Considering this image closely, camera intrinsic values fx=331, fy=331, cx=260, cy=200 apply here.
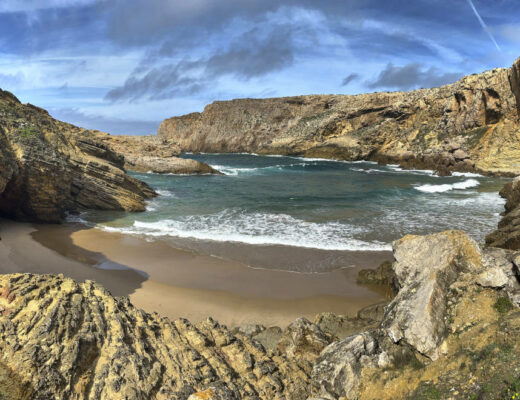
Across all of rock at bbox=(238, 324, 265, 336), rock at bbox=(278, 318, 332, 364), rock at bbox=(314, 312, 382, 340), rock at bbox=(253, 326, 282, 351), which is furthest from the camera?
rock at bbox=(238, 324, 265, 336)

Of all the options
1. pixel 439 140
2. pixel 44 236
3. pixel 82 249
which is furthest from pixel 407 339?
pixel 439 140

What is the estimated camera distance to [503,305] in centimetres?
337

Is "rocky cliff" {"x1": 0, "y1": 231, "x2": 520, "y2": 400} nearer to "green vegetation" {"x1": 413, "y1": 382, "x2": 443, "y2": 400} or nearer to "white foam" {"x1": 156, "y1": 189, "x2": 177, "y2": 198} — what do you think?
"green vegetation" {"x1": 413, "y1": 382, "x2": 443, "y2": 400}

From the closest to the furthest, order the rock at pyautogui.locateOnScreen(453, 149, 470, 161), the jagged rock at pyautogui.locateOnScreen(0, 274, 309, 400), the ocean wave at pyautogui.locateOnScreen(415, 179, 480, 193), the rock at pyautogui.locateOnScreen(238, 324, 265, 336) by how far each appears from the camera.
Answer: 1. the jagged rock at pyautogui.locateOnScreen(0, 274, 309, 400)
2. the rock at pyautogui.locateOnScreen(238, 324, 265, 336)
3. the ocean wave at pyautogui.locateOnScreen(415, 179, 480, 193)
4. the rock at pyautogui.locateOnScreen(453, 149, 470, 161)

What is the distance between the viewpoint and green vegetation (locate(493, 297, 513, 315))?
10.8 feet

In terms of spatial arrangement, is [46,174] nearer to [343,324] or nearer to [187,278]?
[187,278]

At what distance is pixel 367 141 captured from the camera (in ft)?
201

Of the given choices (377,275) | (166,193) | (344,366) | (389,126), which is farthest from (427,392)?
(389,126)

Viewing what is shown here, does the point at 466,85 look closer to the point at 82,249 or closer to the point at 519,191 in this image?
the point at 519,191

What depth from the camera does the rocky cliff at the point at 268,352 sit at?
113 inches

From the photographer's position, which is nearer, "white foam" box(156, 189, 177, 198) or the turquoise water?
the turquoise water

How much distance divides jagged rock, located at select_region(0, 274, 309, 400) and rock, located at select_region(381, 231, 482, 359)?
137 centimetres

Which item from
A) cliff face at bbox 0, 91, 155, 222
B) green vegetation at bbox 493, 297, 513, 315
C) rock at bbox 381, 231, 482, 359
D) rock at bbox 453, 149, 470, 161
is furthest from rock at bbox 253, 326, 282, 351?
rock at bbox 453, 149, 470, 161

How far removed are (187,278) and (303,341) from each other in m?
4.61
